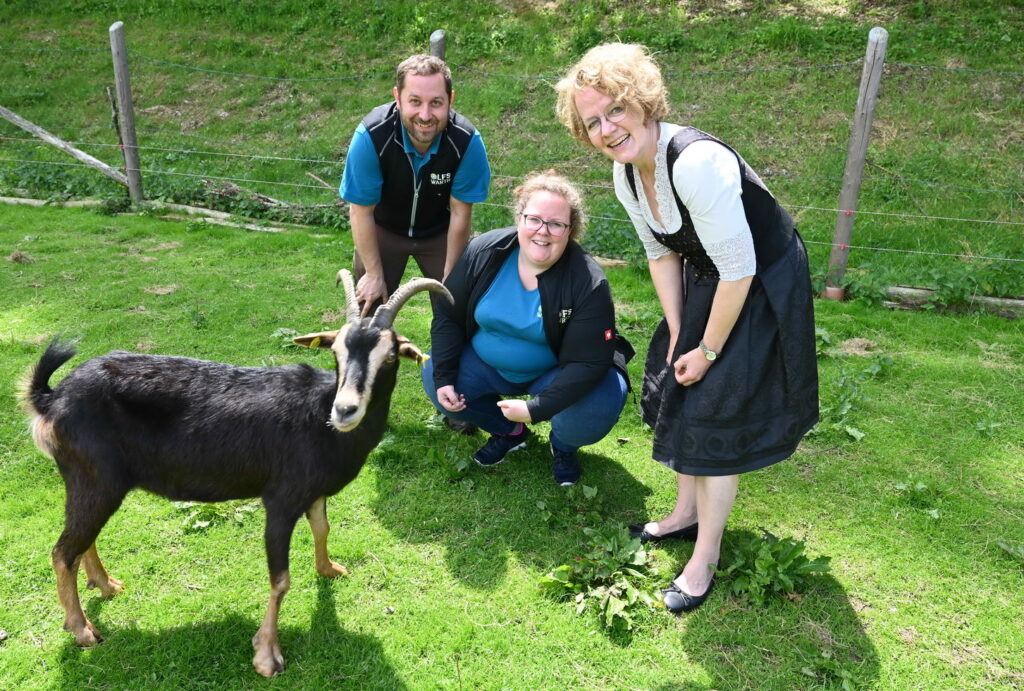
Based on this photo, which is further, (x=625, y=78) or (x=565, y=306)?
(x=565, y=306)

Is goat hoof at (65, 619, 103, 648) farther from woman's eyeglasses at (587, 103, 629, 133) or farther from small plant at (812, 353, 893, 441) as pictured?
small plant at (812, 353, 893, 441)

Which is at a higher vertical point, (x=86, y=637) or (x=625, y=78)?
(x=625, y=78)

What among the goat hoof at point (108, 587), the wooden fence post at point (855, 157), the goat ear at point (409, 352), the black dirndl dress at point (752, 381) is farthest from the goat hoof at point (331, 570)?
the wooden fence post at point (855, 157)

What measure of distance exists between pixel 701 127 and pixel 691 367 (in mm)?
7787

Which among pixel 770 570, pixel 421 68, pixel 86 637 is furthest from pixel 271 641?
pixel 421 68

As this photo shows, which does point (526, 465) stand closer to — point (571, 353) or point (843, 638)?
point (571, 353)

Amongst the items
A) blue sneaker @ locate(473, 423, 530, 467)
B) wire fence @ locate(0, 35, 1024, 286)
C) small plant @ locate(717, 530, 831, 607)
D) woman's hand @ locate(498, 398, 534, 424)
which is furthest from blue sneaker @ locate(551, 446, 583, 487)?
wire fence @ locate(0, 35, 1024, 286)

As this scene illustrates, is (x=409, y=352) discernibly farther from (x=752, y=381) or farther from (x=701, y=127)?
(x=701, y=127)

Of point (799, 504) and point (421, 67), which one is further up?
point (421, 67)

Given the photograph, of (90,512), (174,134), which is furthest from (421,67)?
(174,134)

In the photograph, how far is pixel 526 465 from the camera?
468 centimetres

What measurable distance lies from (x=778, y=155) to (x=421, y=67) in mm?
6709

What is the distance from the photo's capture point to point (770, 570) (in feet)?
11.8

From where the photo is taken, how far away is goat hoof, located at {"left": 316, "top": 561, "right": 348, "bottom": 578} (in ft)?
12.2
